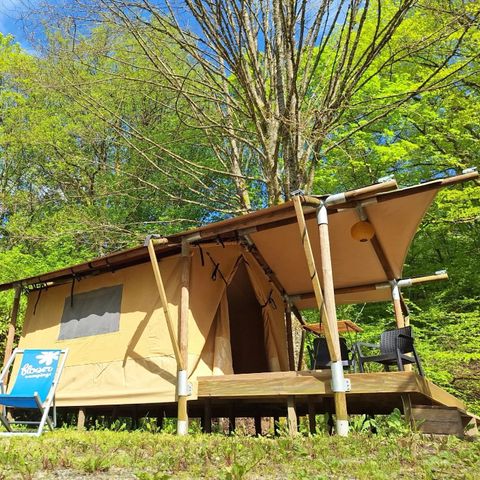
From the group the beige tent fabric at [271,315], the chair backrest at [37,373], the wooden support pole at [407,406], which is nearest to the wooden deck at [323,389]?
the wooden support pole at [407,406]

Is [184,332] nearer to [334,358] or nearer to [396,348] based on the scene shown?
[334,358]

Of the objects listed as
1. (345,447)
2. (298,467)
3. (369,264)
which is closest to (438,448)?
(345,447)

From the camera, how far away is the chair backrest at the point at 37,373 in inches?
206

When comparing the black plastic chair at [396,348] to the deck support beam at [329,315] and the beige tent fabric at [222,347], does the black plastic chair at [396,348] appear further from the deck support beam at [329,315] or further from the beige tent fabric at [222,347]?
the beige tent fabric at [222,347]

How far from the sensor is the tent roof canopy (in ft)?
15.3

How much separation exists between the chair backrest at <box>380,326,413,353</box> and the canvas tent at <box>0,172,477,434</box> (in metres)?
1.31

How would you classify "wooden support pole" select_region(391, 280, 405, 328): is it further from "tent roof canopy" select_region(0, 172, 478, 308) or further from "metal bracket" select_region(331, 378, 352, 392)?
Answer: "metal bracket" select_region(331, 378, 352, 392)

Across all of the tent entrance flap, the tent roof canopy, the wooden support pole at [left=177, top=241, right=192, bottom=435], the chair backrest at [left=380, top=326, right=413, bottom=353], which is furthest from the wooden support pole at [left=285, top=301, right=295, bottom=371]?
the chair backrest at [left=380, top=326, right=413, bottom=353]

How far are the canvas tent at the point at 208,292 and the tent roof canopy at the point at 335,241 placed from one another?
0.01 m

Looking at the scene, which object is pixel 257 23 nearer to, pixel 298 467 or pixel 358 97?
pixel 358 97

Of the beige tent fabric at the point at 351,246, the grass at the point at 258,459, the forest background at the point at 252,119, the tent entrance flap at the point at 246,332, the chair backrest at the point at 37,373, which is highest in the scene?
the forest background at the point at 252,119

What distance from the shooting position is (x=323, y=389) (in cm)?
414

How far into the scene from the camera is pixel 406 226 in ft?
17.6

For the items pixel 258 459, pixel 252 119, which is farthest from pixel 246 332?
pixel 258 459
